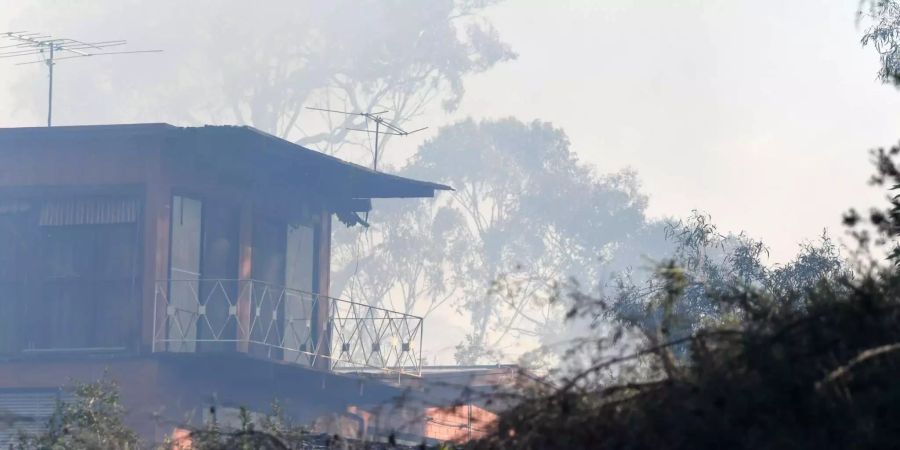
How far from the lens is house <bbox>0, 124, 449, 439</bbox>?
20109 millimetres

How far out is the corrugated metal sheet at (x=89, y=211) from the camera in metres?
20.5

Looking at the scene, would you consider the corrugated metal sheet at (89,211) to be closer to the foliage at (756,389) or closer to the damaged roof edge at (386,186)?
the damaged roof edge at (386,186)

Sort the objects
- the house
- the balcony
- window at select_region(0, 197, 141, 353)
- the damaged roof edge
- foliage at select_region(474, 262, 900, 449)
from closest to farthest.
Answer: foliage at select_region(474, 262, 900, 449)
the house
the balcony
window at select_region(0, 197, 141, 353)
the damaged roof edge

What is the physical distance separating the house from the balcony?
0.03 metres

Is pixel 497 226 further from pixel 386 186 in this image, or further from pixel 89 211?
pixel 89 211

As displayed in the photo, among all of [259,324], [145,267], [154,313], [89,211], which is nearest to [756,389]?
[154,313]

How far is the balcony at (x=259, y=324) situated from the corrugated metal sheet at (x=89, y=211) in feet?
3.82

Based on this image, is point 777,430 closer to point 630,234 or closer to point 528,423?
point 528,423

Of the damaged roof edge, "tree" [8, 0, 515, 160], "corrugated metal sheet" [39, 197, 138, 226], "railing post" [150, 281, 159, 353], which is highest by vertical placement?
"tree" [8, 0, 515, 160]

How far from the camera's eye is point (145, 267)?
20.2 metres

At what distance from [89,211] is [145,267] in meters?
1.23

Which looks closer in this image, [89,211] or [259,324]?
[89,211]

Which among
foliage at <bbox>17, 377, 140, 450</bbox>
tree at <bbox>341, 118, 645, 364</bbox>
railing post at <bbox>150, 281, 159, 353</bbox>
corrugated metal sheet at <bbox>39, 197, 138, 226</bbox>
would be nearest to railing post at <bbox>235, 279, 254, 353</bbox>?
railing post at <bbox>150, 281, 159, 353</bbox>

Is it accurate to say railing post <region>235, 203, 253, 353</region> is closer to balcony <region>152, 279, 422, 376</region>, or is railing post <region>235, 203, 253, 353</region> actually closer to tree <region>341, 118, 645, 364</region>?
balcony <region>152, 279, 422, 376</region>
